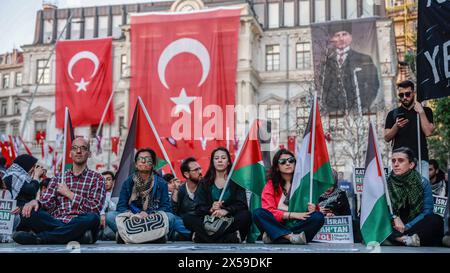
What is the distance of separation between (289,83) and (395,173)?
23546 mm

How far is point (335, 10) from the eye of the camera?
27.5 meters

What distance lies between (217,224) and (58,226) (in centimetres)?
138

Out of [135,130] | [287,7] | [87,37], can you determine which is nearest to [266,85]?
[287,7]

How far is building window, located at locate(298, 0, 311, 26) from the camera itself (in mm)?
28828

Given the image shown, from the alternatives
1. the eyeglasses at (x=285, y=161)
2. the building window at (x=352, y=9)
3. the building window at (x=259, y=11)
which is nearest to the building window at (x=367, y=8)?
the building window at (x=352, y=9)

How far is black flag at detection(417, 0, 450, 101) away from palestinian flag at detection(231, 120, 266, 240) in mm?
1550

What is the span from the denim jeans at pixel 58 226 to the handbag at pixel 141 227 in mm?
227

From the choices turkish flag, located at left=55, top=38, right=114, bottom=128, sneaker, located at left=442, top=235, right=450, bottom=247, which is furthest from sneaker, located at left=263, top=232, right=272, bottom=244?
turkish flag, located at left=55, top=38, right=114, bottom=128

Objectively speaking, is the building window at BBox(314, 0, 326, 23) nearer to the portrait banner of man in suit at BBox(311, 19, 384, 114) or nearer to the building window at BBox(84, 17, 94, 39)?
the portrait banner of man in suit at BBox(311, 19, 384, 114)

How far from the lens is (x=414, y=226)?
511 cm

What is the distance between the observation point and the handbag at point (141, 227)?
5.26 metres

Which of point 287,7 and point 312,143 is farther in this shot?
point 287,7

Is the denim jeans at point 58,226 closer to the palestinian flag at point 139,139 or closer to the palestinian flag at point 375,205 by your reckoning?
the palestinian flag at point 139,139

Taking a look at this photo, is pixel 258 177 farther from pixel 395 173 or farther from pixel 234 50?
pixel 234 50
